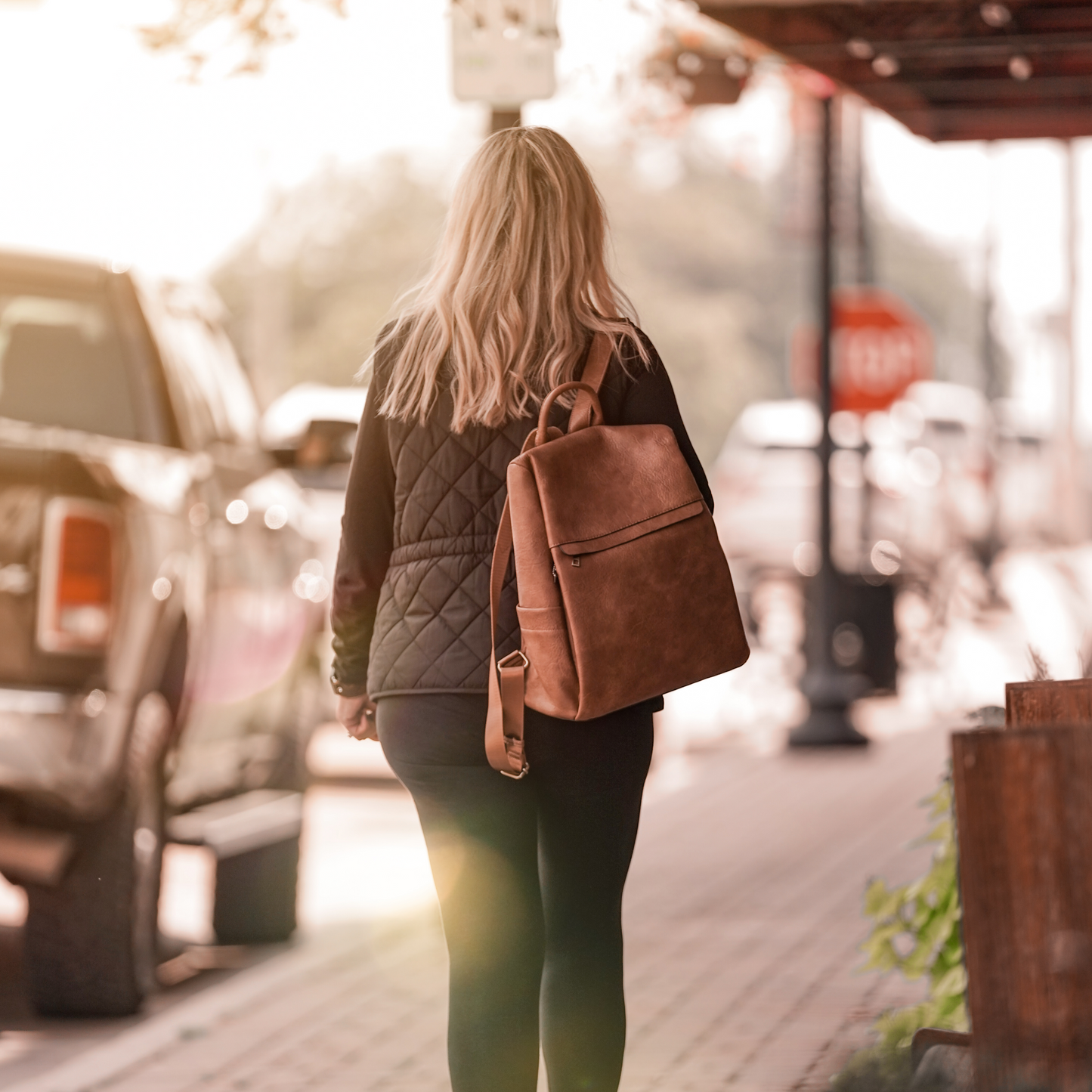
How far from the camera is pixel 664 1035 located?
5750 millimetres

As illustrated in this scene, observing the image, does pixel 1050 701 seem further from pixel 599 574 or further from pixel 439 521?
pixel 439 521

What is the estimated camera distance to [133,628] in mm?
5977

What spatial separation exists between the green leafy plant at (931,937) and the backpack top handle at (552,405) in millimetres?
1628

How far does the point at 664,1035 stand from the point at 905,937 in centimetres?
182

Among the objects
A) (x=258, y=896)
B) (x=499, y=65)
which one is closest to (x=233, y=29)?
(x=499, y=65)

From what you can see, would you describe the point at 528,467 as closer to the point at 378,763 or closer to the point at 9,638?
the point at 9,638

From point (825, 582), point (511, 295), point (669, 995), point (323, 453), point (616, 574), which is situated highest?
point (511, 295)

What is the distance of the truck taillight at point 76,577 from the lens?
572 centimetres

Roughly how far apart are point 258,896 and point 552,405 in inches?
177

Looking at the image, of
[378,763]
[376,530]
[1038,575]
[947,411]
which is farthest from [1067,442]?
[376,530]

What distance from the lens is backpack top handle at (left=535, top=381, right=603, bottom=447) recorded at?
11.0ft

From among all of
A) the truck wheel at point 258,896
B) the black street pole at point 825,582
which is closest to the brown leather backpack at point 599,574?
the truck wheel at point 258,896

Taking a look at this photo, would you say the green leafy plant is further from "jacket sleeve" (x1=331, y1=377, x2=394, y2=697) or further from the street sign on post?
the street sign on post

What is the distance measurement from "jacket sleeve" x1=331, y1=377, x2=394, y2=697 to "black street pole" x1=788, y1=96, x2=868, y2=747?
31.7 ft
